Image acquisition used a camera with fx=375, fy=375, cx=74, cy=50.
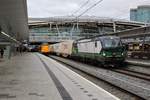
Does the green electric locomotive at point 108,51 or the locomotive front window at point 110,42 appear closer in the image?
the green electric locomotive at point 108,51

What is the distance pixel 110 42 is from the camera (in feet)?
108

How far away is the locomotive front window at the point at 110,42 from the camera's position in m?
32.6

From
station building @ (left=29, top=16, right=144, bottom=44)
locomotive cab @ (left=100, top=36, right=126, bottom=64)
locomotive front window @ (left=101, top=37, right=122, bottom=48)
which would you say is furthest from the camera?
station building @ (left=29, top=16, right=144, bottom=44)

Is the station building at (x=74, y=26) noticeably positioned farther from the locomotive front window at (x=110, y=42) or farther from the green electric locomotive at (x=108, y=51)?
the locomotive front window at (x=110, y=42)

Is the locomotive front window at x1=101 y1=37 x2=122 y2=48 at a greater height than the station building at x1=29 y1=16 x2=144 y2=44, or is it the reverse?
the station building at x1=29 y1=16 x2=144 y2=44

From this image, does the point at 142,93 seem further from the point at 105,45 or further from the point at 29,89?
the point at 105,45

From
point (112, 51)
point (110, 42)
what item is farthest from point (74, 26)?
point (112, 51)

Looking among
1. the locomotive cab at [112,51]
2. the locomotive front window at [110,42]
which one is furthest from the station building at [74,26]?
the locomotive cab at [112,51]

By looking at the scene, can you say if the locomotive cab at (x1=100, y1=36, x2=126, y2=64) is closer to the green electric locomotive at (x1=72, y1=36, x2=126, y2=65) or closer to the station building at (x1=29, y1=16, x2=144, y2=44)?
the green electric locomotive at (x1=72, y1=36, x2=126, y2=65)

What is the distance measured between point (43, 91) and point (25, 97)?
1688 mm

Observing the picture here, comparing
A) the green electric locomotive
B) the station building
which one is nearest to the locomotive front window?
the green electric locomotive

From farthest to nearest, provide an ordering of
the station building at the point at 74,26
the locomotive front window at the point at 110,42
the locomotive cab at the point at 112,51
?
the station building at the point at 74,26 < the locomotive front window at the point at 110,42 < the locomotive cab at the point at 112,51

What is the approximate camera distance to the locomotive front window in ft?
107

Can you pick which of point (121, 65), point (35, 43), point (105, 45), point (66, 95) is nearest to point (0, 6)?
point (105, 45)
